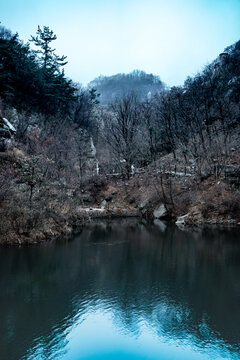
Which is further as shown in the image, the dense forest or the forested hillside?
the forested hillside

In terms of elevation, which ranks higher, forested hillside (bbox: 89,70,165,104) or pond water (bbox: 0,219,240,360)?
forested hillside (bbox: 89,70,165,104)

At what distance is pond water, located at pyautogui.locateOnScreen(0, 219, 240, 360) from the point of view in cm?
700

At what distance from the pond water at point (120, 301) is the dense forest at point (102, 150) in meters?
Answer: 4.49

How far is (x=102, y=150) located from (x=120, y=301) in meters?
45.2

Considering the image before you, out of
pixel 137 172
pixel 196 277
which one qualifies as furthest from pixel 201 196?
pixel 196 277

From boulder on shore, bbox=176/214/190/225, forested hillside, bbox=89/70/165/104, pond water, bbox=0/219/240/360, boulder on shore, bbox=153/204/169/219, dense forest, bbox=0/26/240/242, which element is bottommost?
pond water, bbox=0/219/240/360

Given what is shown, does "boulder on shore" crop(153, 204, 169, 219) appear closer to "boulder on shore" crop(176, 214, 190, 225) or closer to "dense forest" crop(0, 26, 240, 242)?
"dense forest" crop(0, 26, 240, 242)

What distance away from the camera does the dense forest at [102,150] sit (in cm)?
2039

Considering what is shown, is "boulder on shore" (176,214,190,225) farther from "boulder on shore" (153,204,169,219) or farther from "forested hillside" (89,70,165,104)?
"forested hillside" (89,70,165,104)

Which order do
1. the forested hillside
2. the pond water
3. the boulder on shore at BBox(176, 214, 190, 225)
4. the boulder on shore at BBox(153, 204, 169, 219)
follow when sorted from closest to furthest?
the pond water → the boulder on shore at BBox(176, 214, 190, 225) → the boulder on shore at BBox(153, 204, 169, 219) → the forested hillside

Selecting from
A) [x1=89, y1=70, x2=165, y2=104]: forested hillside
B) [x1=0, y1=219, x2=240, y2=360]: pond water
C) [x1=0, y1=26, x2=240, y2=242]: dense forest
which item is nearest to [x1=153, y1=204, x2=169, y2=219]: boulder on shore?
[x1=0, y1=26, x2=240, y2=242]: dense forest

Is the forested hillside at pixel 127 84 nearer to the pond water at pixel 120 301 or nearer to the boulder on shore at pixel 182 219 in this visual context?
the boulder on shore at pixel 182 219

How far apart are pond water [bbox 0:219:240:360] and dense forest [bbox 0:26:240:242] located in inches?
177

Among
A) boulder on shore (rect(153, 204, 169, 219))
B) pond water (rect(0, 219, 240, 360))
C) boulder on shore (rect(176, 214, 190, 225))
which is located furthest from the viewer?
boulder on shore (rect(153, 204, 169, 219))
